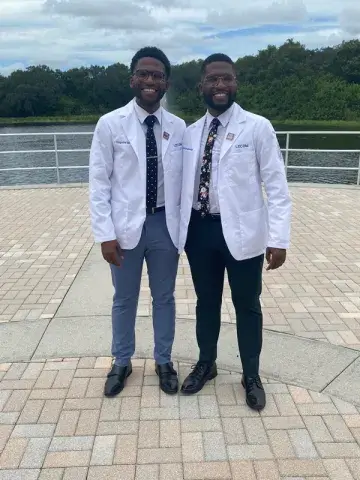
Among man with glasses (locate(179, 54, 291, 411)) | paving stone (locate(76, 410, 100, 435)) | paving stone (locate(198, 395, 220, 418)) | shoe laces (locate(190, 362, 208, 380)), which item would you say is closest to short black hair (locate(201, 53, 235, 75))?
man with glasses (locate(179, 54, 291, 411))

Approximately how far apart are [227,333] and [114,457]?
1.35 meters

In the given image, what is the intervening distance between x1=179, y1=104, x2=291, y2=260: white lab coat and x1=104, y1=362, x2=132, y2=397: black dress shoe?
3.20ft

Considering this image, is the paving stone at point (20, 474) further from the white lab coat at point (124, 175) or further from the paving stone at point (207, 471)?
the white lab coat at point (124, 175)

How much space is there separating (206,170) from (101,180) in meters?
0.53


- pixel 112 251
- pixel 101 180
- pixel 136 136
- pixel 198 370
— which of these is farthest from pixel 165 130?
pixel 198 370

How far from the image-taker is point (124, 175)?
234cm

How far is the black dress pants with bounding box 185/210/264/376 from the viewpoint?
2354mm

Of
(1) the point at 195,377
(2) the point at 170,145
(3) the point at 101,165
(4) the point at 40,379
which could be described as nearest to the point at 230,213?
(2) the point at 170,145

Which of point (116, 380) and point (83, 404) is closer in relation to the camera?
point (83, 404)

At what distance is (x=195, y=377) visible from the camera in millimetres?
2619

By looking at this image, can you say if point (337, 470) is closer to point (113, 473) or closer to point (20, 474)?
point (113, 473)

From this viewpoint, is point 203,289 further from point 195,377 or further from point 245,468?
point 245,468

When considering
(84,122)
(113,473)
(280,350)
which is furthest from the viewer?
(84,122)

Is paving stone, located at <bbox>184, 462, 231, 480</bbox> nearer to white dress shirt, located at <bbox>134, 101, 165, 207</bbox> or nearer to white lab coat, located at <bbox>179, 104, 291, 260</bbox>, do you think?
white lab coat, located at <bbox>179, 104, 291, 260</bbox>
